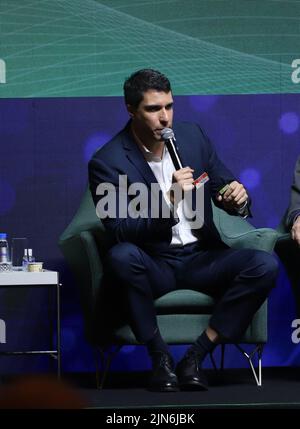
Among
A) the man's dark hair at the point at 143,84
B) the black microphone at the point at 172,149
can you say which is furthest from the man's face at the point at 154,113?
the black microphone at the point at 172,149

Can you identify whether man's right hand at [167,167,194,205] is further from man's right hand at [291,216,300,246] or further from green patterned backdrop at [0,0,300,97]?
green patterned backdrop at [0,0,300,97]

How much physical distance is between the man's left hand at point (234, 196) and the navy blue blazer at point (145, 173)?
0.24 m

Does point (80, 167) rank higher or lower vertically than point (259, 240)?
higher

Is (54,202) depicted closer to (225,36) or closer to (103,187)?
(103,187)

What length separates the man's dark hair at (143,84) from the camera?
3275mm

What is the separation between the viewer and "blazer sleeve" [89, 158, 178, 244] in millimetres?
3084

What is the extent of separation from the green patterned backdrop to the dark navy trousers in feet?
3.71

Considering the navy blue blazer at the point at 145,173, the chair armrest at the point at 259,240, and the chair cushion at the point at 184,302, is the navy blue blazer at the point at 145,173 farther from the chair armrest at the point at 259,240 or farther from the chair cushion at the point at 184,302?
the chair cushion at the point at 184,302

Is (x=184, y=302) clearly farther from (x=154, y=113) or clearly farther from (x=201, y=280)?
(x=154, y=113)

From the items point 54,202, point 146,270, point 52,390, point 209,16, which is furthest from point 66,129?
point 52,390

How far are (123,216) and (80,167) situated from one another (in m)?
0.90

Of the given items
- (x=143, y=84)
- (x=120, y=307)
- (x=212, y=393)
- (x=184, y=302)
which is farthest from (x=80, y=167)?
(x=212, y=393)

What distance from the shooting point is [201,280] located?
3.17 m

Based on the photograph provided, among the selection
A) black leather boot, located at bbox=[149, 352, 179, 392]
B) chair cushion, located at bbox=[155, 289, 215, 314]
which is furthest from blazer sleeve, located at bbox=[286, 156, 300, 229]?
black leather boot, located at bbox=[149, 352, 179, 392]
